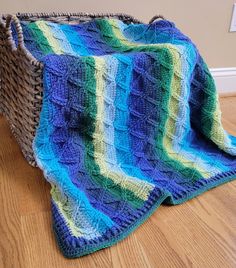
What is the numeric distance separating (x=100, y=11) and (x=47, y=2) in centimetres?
22

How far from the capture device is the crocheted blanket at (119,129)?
2.87 ft

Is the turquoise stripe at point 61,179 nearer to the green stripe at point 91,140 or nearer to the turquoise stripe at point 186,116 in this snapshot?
the green stripe at point 91,140

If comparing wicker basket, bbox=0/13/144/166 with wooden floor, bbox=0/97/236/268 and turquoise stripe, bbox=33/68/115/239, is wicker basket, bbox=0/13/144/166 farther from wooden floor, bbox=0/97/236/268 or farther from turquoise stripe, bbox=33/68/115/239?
wooden floor, bbox=0/97/236/268

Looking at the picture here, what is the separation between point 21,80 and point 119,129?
1.04ft

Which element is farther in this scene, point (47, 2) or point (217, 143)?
point (47, 2)

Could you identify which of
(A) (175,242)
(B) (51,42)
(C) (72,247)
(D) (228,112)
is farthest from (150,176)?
(D) (228,112)

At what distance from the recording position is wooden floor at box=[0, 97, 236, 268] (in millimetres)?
775

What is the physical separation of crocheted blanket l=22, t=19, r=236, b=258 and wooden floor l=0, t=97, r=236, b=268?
3 cm

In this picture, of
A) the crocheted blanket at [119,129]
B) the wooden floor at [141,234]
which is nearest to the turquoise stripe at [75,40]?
the crocheted blanket at [119,129]

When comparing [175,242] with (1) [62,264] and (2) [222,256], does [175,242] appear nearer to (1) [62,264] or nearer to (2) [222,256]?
(2) [222,256]

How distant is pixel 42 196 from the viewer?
3.19 ft

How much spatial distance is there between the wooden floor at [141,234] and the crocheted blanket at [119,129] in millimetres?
27

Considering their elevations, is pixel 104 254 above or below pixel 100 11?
below

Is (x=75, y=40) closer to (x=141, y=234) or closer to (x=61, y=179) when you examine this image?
(x=61, y=179)
